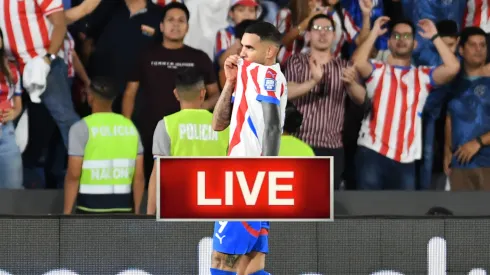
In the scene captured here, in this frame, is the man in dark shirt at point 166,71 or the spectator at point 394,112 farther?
the spectator at point 394,112

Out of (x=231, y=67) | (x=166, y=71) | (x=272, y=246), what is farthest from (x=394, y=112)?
(x=231, y=67)

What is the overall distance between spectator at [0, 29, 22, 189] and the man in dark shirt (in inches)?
40.2

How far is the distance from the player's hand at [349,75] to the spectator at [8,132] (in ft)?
9.35

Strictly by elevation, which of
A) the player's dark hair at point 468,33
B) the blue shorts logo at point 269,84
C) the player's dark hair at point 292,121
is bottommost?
the player's dark hair at point 292,121

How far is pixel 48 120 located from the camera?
379 inches

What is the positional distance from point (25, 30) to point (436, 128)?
151 inches

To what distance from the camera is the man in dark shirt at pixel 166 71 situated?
952cm

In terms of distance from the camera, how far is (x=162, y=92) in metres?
9.52

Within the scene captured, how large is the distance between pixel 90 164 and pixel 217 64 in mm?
1697

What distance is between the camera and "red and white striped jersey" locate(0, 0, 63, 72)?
9422mm

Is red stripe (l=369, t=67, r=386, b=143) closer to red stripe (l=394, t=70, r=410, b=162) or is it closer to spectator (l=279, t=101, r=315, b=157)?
red stripe (l=394, t=70, r=410, b=162)

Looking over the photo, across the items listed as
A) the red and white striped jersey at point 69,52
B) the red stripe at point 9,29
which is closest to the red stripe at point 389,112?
the red and white striped jersey at point 69,52

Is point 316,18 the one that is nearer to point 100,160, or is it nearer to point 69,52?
point 69,52

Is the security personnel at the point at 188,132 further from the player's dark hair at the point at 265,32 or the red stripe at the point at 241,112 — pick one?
the player's dark hair at the point at 265,32
